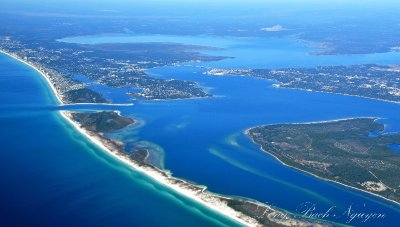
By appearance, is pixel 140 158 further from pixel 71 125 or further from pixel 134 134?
pixel 71 125

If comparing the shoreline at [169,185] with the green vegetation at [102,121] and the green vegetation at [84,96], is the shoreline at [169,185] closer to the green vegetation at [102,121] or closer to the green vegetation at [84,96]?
the green vegetation at [102,121]

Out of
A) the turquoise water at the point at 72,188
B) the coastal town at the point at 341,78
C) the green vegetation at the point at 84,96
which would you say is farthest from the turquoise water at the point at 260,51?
the turquoise water at the point at 72,188

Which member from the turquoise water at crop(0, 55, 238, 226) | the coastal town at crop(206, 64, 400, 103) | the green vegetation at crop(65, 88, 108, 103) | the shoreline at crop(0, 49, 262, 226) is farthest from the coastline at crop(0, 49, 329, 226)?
the coastal town at crop(206, 64, 400, 103)

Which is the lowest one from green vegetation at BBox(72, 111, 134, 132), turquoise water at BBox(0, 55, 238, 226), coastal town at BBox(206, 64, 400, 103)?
turquoise water at BBox(0, 55, 238, 226)

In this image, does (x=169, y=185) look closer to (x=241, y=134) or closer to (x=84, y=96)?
(x=241, y=134)

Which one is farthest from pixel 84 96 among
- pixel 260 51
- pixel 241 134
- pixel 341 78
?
pixel 260 51

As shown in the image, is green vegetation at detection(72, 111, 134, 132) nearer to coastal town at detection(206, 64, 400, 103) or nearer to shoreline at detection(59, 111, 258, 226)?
shoreline at detection(59, 111, 258, 226)
